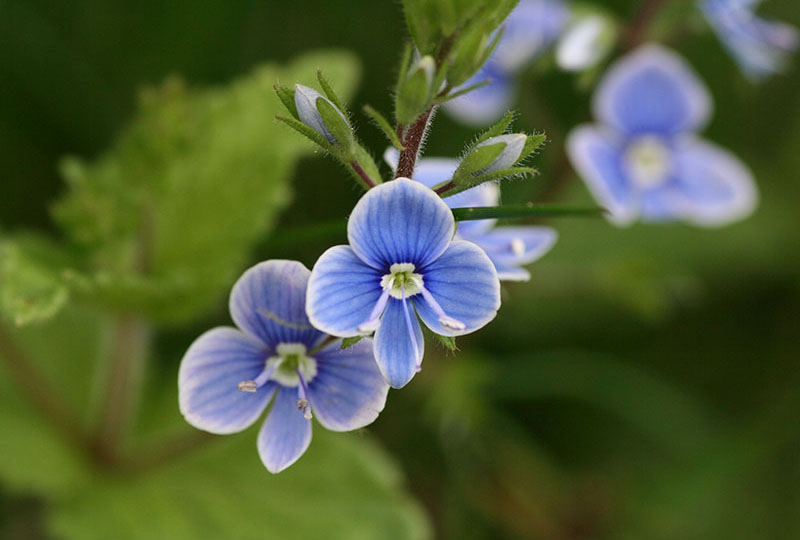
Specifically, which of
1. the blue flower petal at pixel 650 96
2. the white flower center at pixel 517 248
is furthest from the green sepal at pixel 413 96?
the blue flower petal at pixel 650 96

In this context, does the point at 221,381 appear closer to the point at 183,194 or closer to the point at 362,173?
the point at 362,173

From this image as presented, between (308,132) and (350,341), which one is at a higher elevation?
(308,132)

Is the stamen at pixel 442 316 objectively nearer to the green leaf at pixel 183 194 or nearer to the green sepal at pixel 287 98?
the green sepal at pixel 287 98

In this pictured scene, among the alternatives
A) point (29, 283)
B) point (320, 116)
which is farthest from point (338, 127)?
point (29, 283)

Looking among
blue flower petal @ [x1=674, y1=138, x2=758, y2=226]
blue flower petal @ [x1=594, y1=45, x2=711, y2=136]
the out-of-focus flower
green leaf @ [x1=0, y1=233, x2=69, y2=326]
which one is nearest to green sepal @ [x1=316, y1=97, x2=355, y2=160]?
green leaf @ [x1=0, y1=233, x2=69, y2=326]

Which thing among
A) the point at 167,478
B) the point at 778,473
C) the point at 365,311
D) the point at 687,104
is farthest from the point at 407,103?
the point at 778,473

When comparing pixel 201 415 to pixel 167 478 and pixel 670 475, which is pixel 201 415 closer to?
pixel 167 478
